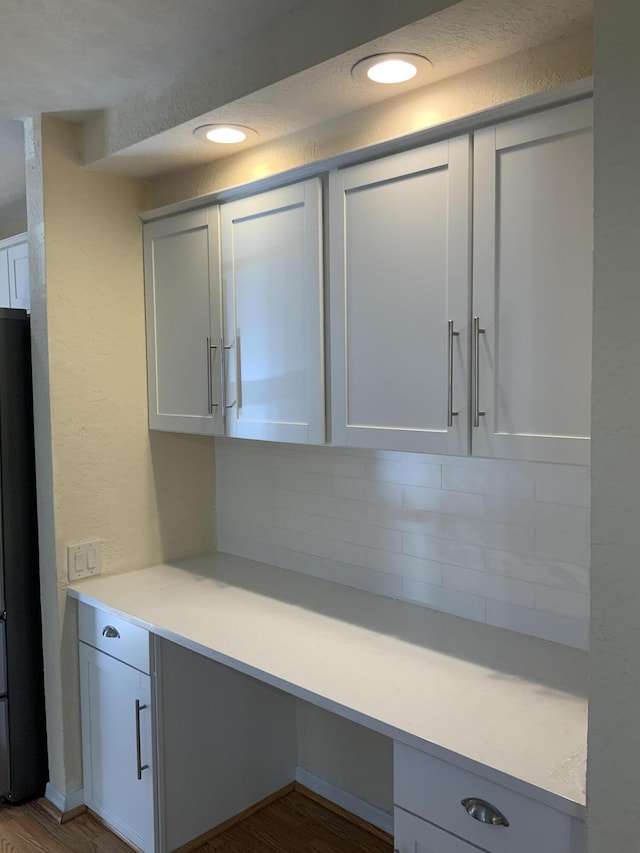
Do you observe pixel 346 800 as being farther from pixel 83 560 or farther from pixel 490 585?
pixel 83 560

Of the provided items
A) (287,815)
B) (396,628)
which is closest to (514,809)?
(396,628)

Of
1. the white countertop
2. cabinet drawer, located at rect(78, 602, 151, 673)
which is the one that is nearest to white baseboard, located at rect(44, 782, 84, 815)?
cabinet drawer, located at rect(78, 602, 151, 673)

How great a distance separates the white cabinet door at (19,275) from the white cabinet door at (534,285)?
86.1 inches

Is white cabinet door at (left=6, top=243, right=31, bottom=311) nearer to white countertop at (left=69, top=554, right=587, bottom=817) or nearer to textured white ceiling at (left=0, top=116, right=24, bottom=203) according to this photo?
textured white ceiling at (left=0, top=116, right=24, bottom=203)

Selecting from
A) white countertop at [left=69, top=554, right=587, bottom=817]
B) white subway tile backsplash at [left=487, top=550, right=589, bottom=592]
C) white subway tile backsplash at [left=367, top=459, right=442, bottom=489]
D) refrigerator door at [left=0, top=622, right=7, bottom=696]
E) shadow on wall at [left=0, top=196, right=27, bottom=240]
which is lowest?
refrigerator door at [left=0, top=622, right=7, bottom=696]

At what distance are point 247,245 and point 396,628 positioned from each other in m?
1.28

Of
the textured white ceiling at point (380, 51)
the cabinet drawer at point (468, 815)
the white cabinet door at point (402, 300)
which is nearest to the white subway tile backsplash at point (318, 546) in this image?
the white cabinet door at point (402, 300)

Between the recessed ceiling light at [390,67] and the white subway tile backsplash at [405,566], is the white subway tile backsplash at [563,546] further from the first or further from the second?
the recessed ceiling light at [390,67]

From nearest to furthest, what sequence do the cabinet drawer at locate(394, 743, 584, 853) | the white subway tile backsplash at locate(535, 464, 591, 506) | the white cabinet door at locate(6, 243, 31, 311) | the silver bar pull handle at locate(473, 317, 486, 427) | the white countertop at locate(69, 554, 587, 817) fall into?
the cabinet drawer at locate(394, 743, 584, 853) → the white countertop at locate(69, 554, 587, 817) → the silver bar pull handle at locate(473, 317, 486, 427) → the white subway tile backsplash at locate(535, 464, 591, 506) → the white cabinet door at locate(6, 243, 31, 311)

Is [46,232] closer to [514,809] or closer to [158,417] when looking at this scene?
[158,417]

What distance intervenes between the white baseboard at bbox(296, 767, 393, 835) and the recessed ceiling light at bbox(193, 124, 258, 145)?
2.28 metres

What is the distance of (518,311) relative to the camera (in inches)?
62.3

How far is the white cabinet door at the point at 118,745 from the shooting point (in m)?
2.23

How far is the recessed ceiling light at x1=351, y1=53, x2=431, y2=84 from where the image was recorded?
162 centimetres
